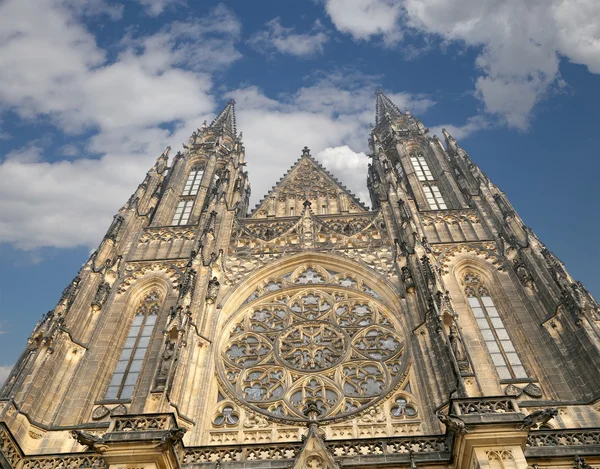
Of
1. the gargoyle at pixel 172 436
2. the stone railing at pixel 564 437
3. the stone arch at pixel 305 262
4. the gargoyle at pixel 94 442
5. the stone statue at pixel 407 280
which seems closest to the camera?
the gargoyle at pixel 172 436

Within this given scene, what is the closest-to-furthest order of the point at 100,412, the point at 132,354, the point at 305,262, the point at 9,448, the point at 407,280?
the point at 9,448 < the point at 100,412 < the point at 132,354 < the point at 407,280 < the point at 305,262

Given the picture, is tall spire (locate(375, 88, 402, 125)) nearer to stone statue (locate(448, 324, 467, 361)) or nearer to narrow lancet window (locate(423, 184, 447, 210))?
narrow lancet window (locate(423, 184, 447, 210))

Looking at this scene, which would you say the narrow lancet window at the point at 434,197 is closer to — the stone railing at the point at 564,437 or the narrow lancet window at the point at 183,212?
the narrow lancet window at the point at 183,212

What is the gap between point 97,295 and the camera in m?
17.3

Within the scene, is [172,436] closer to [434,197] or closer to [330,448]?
[330,448]

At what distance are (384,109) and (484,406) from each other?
23.8 metres

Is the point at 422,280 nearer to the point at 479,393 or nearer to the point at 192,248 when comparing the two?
the point at 479,393

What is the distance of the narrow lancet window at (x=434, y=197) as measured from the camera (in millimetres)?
22438

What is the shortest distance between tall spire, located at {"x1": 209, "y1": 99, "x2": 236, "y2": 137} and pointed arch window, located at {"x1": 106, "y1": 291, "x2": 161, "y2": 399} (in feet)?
48.1

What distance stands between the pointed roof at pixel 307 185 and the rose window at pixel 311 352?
222 inches

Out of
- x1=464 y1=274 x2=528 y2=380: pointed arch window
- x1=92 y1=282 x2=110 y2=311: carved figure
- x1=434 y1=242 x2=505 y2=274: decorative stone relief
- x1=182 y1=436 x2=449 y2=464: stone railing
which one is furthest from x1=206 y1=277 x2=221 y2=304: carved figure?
x1=464 y1=274 x2=528 y2=380: pointed arch window

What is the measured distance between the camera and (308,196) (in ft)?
77.2

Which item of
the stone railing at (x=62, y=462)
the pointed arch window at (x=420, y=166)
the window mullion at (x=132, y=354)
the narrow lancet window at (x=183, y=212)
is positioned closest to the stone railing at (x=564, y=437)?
the stone railing at (x=62, y=462)

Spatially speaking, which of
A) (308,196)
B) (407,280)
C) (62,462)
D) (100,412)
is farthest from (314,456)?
(308,196)
